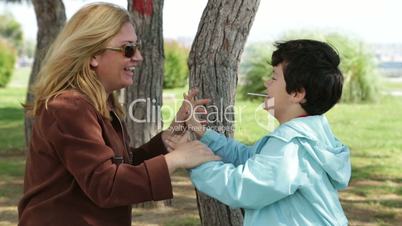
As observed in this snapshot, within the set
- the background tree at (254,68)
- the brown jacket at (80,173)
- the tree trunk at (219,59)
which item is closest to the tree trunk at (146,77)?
the tree trunk at (219,59)

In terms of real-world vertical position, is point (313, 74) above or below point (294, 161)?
above

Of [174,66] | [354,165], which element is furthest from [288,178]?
[174,66]

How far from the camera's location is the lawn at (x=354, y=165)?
5.84 meters

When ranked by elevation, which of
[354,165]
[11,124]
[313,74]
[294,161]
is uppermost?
[313,74]

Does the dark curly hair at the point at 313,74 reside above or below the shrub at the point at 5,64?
above

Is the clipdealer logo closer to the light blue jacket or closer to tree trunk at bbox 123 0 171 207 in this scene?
tree trunk at bbox 123 0 171 207

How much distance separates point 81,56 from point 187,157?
480mm

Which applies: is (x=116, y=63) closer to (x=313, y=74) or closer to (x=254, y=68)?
(x=313, y=74)

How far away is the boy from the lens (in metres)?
2.08

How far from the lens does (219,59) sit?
11.5 feet

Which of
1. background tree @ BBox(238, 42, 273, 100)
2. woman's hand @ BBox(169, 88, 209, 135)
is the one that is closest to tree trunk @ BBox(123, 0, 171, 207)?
woman's hand @ BBox(169, 88, 209, 135)

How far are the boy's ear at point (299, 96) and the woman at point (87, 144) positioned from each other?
356 mm

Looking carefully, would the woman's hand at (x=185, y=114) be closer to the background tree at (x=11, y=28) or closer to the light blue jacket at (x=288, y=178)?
the light blue jacket at (x=288, y=178)

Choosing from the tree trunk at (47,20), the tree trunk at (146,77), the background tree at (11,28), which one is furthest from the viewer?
the background tree at (11,28)
